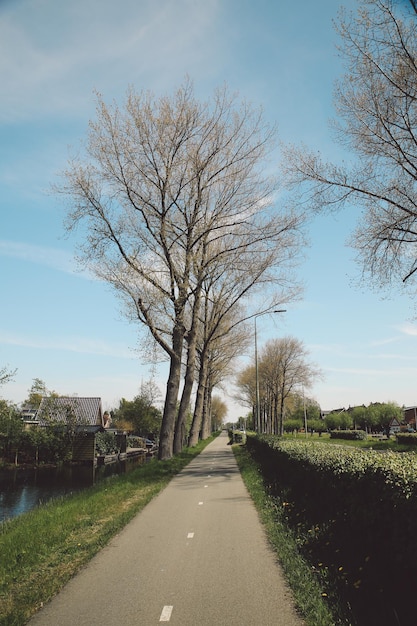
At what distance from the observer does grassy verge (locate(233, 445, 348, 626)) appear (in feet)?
14.7

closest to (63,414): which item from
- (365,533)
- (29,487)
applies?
(29,487)

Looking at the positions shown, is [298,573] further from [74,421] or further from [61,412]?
[61,412]

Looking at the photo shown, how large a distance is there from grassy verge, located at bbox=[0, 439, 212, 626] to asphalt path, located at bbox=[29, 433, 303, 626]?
0.22 metres

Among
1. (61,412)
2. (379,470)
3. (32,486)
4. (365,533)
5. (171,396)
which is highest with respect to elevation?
(171,396)

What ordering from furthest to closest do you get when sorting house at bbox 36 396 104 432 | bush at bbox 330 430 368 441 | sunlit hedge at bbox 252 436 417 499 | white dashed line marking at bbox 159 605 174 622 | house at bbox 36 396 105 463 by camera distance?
1. bush at bbox 330 430 368 441
2. house at bbox 36 396 104 432
3. house at bbox 36 396 105 463
4. sunlit hedge at bbox 252 436 417 499
5. white dashed line marking at bbox 159 605 174 622

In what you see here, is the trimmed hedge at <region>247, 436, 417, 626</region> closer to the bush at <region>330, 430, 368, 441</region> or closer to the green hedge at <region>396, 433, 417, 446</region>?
the green hedge at <region>396, 433, 417, 446</region>

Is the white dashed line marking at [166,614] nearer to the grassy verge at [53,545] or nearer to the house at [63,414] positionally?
the grassy verge at [53,545]

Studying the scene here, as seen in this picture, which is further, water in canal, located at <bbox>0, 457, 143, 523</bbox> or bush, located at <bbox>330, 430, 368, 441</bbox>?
bush, located at <bbox>330, 430, 368, 441</bbox>

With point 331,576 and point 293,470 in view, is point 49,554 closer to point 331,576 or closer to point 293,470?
point 331,576

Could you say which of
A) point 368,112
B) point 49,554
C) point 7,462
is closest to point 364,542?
point 49,554

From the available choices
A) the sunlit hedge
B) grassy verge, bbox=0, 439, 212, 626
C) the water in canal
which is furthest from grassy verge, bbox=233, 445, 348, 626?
the water in canal

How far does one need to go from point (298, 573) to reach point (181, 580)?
A: 1.42 m

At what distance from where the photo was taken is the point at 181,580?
5.58 meters

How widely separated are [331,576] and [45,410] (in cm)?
4588
